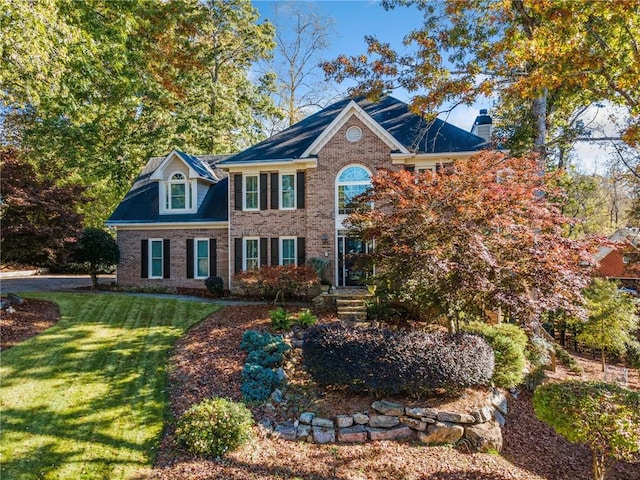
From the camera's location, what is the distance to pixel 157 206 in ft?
62.3

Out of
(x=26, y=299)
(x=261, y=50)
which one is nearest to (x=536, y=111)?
(x=26, y=299)

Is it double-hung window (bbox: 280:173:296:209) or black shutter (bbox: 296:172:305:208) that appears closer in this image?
black shutter (bbox: 296:172:305:208)

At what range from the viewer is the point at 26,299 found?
13242mm

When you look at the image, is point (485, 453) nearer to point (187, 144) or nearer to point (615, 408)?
point (615, 408)

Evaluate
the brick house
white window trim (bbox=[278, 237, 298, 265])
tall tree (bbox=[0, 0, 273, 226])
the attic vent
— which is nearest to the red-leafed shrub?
the brick house

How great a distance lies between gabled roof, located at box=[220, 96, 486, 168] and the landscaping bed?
9.49m

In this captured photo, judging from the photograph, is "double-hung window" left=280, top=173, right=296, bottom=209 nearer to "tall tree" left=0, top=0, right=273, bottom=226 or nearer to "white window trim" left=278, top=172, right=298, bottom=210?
"white window trim" left=278, top=172, right=298, bottom=210

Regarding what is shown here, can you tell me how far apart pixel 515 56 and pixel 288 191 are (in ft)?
32.4

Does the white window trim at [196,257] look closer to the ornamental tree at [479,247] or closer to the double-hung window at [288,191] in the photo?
the double-hung window at [288,191]

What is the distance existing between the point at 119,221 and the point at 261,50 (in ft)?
55.8

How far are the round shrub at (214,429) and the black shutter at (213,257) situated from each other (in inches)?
449

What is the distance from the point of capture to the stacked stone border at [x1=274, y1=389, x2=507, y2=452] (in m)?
6.73

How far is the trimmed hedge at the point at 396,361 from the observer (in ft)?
23.4

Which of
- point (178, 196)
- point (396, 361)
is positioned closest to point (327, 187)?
point (178, 196)
